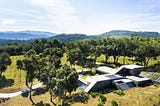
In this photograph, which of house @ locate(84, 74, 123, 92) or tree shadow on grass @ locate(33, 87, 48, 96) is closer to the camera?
house @ locate(84, 74, 123, 92)

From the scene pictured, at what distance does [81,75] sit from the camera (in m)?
107

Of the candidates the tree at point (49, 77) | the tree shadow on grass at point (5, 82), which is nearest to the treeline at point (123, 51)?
the tree at point (49, 77)

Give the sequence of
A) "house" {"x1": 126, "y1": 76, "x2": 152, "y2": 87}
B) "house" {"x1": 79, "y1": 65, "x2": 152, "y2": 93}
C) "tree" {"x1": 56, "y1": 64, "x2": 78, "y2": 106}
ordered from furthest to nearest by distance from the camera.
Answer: "house" {"x1": 126, "y1": 76, "x2": 152, "y2": 87}
"house" {"x1": 79, "y1": 65, "x2": 152, "y2": 93}
"tree" {"x1": 56, "y1": 64, "x2": 78, "y2": 106}

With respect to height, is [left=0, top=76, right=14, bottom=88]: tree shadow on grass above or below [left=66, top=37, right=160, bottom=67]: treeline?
below

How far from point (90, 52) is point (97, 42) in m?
30.4

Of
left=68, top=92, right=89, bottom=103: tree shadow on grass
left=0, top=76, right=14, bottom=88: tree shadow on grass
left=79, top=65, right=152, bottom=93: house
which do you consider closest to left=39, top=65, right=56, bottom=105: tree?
left=68, top=92, right=89, bottom=103: tree shadow on grass

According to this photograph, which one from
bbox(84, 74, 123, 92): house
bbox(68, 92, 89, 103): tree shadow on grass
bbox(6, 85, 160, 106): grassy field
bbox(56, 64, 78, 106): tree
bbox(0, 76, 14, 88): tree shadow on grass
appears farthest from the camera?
bbox(0, 76, 14, 88): tree shadow on grass

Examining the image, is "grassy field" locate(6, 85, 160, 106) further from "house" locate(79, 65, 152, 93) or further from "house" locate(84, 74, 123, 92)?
"house" locate(84, 74, 123, 92)

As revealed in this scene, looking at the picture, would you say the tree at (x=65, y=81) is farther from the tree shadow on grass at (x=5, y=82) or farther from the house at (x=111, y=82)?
the tree shadow on grass at (x=5, y=82)

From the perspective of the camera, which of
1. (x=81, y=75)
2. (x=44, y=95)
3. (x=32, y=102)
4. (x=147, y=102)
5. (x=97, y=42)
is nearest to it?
(x=147, y=102)

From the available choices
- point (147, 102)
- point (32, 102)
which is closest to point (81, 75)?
point (32, 102)

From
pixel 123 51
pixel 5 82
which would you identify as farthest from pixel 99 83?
pixel 123 51

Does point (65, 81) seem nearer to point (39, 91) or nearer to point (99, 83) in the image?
point (99, 83)

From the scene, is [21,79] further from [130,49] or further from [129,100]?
[130,49]
